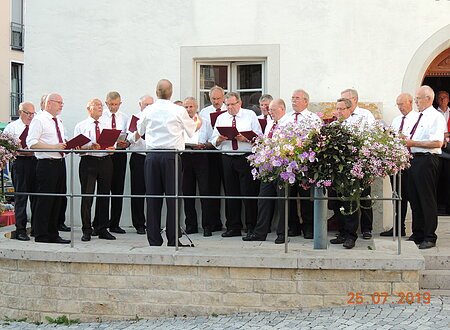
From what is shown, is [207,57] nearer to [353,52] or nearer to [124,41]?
[124,41]

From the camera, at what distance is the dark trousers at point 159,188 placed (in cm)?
763

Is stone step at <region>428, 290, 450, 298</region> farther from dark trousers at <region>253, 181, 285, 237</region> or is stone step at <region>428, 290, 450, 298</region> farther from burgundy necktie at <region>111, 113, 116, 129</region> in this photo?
burgundy necktie at <region>111, 113, 116, 129</region>

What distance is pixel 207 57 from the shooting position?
9.91 meters

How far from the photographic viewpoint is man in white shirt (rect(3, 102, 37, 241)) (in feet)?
28.7

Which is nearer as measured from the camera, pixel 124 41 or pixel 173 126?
pixel 173 126

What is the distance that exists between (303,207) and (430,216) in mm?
1573

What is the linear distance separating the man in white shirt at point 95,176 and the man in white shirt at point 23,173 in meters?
0.67

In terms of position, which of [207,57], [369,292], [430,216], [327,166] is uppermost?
[207,57]

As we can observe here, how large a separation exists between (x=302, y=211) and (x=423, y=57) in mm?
2670

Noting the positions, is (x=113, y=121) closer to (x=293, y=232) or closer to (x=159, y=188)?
(x=159, y=188)

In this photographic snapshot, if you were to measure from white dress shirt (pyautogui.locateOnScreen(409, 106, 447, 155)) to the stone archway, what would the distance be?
139cm

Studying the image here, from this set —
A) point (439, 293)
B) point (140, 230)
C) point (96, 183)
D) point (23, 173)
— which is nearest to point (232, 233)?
point (140, 230)

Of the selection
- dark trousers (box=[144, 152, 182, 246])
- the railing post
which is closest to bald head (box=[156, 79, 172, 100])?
Result: dark trousers (box=[144, 152, 182, 246])

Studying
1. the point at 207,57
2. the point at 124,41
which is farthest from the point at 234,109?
the point at 124,41
